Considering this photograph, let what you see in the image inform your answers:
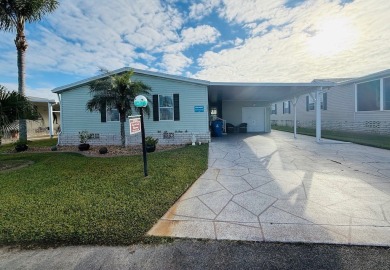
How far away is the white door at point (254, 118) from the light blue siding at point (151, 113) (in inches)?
311

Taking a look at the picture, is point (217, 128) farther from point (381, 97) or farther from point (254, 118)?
A: point (381, 97)

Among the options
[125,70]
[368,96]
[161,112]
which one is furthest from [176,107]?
[368,96]

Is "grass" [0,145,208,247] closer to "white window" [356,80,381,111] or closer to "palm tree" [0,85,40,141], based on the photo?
"palm tree" [0,85,40,141]

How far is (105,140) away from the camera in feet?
35.8

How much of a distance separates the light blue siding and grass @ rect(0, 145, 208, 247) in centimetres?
451

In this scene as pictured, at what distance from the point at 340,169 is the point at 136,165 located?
5904mm

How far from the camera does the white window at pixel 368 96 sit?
41.4ft

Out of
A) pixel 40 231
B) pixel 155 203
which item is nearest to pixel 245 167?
pixel 155 203

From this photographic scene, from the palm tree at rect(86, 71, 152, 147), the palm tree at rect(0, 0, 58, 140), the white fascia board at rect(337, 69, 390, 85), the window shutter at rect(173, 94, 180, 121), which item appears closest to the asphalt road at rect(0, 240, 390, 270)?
the palm tree at rect(86, 71, 152, 147)

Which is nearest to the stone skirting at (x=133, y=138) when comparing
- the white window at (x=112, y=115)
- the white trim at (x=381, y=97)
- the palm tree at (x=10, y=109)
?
the white window at (x=112, y=115)

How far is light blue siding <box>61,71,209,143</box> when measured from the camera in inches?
410

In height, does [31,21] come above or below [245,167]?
above

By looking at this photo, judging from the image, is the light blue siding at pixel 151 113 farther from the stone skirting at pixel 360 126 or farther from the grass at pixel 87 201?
the stone skirting at pixel 360 126

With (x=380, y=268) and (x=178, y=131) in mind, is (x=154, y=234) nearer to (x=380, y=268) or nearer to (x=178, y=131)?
(x=380, y=268)
